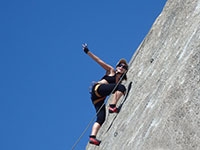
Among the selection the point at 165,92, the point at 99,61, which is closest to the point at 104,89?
the point at 99,61

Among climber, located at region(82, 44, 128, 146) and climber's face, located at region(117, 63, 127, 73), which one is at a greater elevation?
climber's face, located at region(117, 63, 127, 73)

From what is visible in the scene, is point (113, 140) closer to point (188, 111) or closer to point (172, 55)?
point (172, 55)

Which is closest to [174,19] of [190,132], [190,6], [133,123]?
[190,6]

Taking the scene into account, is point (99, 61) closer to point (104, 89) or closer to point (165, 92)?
point (104, 89)

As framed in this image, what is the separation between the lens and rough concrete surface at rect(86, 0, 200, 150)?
507cm

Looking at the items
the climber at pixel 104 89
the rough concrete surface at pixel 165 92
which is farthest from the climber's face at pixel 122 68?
the rough concrete surface at pixel 165 92

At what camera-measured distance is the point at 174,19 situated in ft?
27.7

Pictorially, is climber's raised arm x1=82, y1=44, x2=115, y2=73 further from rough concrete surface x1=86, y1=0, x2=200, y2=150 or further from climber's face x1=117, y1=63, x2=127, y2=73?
rough concrete surface x1=86, y1=0, x2=200, y2=150

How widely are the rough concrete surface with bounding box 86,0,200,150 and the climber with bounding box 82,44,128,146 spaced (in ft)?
0.82

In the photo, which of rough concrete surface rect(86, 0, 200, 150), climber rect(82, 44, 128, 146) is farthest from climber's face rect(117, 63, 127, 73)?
rough concrete surface rect(86, 0, 200, 150)

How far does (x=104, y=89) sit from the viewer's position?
886cm

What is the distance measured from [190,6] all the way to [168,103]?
9.20 ft

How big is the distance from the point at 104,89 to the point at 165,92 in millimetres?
3105

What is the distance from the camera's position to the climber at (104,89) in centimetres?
871
